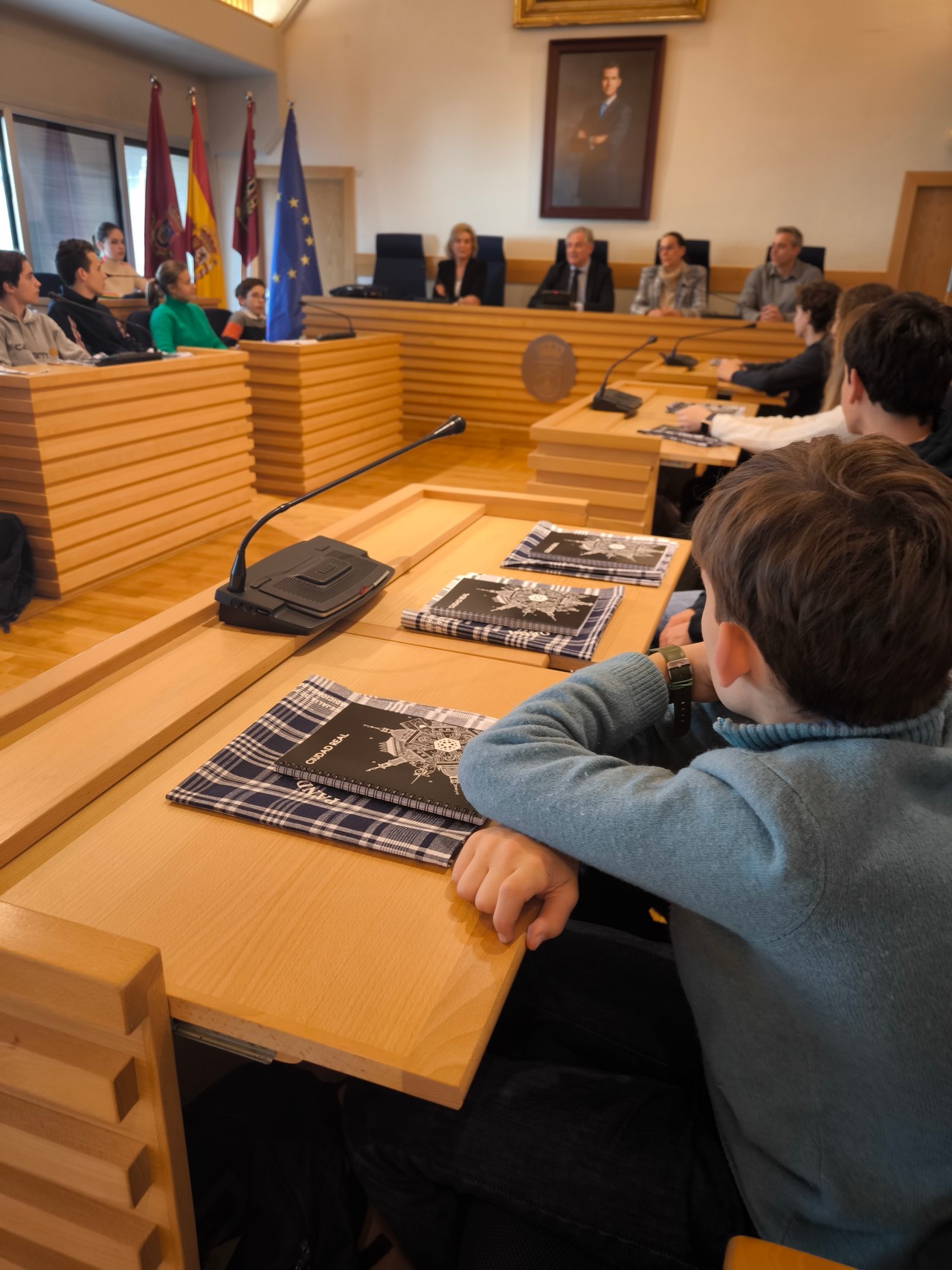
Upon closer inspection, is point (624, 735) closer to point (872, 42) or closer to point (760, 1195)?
point (760, 1195)

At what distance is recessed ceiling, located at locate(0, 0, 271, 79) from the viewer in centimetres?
660

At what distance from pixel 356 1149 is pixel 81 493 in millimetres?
3299

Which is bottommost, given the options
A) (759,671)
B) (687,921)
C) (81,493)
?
(81,493)

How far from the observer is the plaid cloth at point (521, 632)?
1453 mm

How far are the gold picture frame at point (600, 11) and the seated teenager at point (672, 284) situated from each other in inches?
68.8

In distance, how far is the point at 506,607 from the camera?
159cm

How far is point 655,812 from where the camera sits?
779 mm

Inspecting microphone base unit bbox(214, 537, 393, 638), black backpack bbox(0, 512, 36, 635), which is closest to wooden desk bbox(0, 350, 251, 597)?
black backpack bbox(0, 512, 36, 635)

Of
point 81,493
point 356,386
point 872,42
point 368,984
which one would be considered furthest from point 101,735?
point 872,42

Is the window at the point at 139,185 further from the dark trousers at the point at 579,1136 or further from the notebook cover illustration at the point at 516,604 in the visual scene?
the dark trousers at the point at 579,1136

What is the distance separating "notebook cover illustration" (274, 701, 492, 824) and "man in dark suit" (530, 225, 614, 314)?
656cm

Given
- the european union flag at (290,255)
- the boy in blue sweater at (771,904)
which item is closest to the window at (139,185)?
the european union flag at (290,255)

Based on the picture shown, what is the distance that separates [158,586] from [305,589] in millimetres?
2653

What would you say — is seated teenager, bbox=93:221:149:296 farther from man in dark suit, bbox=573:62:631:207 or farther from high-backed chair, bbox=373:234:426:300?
man in dark suit, bbox=573:62:631:207
